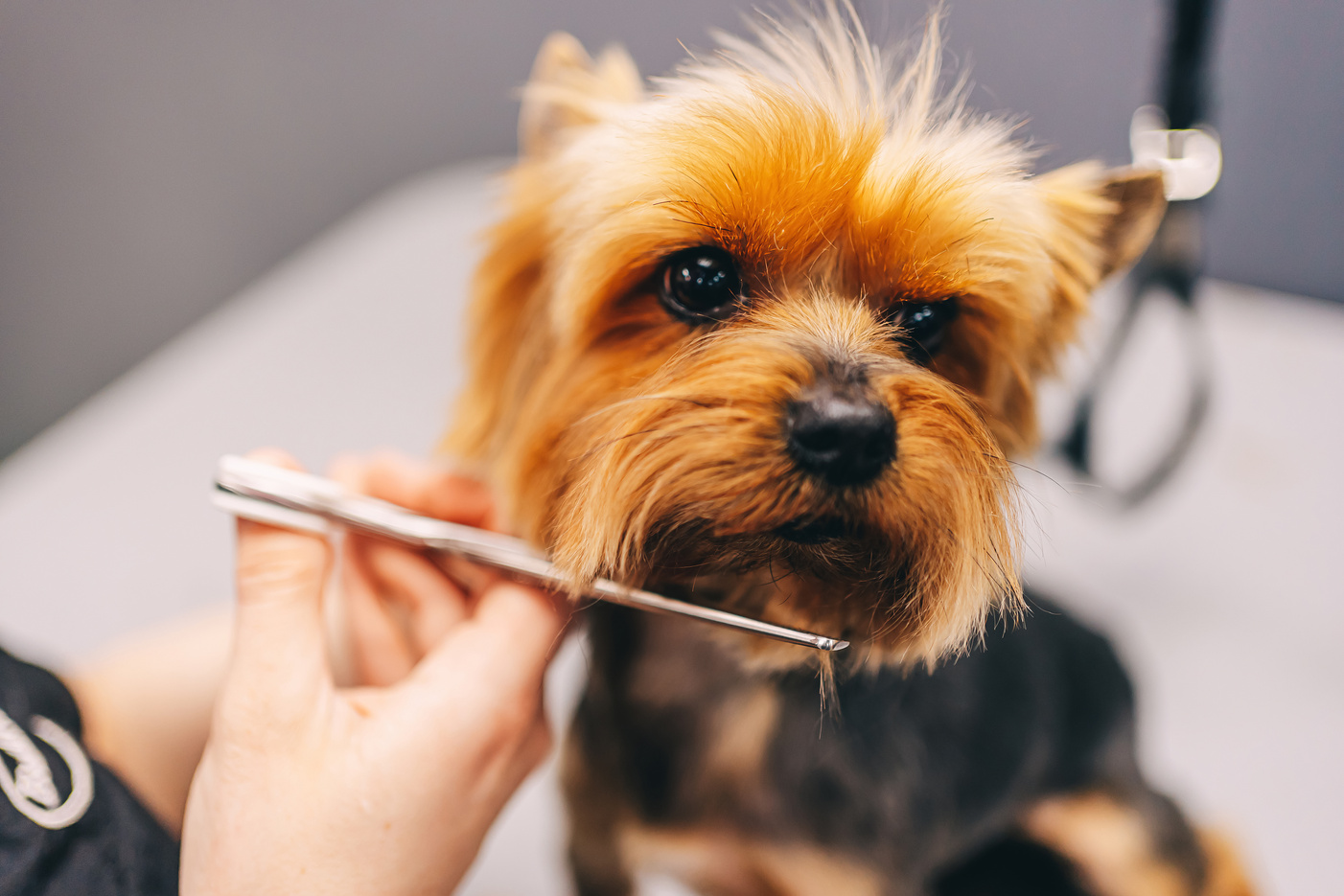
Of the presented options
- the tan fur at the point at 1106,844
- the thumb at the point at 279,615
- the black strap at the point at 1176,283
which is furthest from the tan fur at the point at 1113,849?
the thumb at the point at 279,615

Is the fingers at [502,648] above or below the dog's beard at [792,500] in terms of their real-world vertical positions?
below

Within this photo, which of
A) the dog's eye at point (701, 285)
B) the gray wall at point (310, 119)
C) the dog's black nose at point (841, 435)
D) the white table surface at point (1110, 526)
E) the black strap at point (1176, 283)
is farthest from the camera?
the gray wall at point (310, 119)

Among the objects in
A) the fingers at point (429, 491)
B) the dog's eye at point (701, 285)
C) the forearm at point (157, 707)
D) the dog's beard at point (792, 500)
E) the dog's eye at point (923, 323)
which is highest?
the dog's eye at point (923, 323)

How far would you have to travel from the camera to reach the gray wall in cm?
131

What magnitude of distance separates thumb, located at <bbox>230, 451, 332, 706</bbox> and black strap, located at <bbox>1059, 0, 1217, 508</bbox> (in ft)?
3.00

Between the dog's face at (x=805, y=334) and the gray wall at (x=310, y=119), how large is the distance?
0.65 m

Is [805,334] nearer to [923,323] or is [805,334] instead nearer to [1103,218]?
[923,323]

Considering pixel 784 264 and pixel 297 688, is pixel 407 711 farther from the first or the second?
pixel 784 264

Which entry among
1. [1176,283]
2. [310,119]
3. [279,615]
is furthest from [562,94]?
[310,119]

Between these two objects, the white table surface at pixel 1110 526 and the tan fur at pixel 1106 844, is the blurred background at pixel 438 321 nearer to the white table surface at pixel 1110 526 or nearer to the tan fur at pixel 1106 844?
the white table surface at pixel 1110 526

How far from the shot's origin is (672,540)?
570mm

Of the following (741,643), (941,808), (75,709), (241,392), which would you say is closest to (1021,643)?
(941,808)

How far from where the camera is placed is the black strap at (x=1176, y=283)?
33.7 inches

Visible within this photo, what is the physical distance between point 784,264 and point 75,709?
0.64 metres
